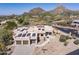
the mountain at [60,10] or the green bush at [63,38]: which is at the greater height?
the mountain at [60,10]

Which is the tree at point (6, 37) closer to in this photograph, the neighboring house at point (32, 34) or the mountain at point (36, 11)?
the neighboring house at point (32, 34)

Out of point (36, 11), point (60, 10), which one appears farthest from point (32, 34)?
point (60, 10)

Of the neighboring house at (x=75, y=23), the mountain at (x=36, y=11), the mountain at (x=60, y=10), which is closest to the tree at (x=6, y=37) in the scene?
the mountain at (x=36, y=11)

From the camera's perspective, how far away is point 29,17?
2.21 meters

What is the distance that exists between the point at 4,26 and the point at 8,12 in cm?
14

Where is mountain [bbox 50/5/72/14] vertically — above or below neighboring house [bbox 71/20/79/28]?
above

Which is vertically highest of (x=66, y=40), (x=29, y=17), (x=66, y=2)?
(x=66, y=2)

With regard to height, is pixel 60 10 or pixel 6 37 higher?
pixel 60 10

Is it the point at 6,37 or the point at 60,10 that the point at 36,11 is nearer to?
the point at 60,10

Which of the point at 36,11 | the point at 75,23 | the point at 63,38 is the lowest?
the point at 63,38

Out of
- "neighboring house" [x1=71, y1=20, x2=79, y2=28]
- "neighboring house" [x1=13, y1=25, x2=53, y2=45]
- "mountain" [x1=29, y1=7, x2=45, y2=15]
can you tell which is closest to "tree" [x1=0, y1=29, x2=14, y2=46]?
"neighboring house" [x1=13, y1=25, x2=53, y2=45]

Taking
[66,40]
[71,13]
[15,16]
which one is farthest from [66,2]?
[15,16]

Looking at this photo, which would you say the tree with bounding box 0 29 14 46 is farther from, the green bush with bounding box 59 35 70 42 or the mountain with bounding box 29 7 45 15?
the green bush with bounding box 59 35 70 42
